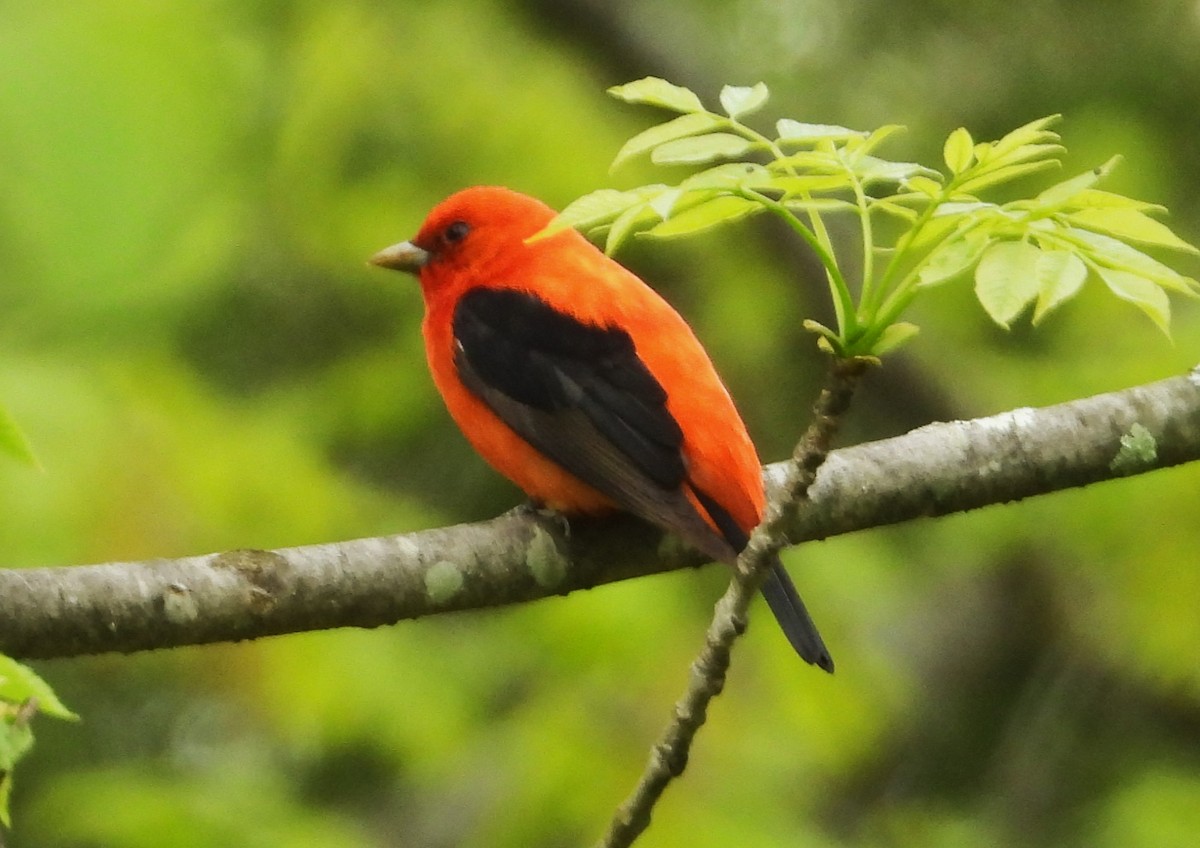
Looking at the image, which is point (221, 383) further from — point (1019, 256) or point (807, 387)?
point (1019, 256)

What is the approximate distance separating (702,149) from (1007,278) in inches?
18.9

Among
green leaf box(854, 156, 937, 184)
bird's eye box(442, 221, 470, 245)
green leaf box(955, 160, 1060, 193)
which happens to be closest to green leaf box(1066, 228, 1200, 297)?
green leaf box(955, 160, 1060, 193)

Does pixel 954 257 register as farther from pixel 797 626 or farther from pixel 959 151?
pixel 797 626

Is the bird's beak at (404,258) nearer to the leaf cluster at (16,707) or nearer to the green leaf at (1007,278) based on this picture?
the leaf cluster at (16,707)

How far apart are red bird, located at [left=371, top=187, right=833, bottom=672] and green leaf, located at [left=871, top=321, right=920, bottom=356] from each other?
1.13 meters

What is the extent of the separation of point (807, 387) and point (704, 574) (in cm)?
152

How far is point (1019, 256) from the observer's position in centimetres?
217

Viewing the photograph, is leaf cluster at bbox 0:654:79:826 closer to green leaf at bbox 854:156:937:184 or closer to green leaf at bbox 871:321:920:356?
green leaf at bbox 871:321:920:356

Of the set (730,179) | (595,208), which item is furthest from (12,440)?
(730,179)

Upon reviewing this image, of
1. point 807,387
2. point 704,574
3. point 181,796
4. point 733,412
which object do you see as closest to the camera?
point 733,412

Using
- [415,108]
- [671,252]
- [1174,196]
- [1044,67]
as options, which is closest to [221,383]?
[415,108]

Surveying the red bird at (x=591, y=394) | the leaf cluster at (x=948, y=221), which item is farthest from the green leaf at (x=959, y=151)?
the red bird at (x=591, y=394)

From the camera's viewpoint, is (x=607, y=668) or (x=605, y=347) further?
(x=607, y=668)

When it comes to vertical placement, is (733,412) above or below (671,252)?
above
